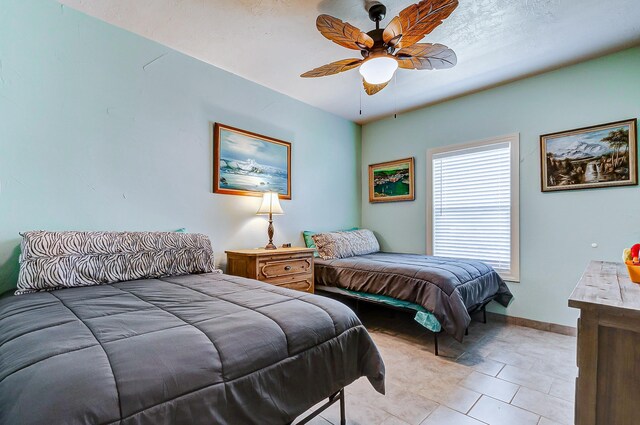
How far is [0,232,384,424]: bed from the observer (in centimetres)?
73

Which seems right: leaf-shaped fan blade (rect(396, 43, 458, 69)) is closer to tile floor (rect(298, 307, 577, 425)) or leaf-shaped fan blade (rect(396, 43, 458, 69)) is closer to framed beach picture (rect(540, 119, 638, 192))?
framed beach picture (rect(540, 119, 638, 192))

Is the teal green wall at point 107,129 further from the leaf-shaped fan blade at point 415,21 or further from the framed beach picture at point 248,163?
the leaf-shaped fan blade at point 415,21

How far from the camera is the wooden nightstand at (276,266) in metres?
2.62

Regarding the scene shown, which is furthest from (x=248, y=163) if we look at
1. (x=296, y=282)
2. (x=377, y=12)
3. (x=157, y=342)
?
(x=157, y=342)

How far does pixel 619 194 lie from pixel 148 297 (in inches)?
148

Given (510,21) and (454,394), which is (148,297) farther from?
(510,21)

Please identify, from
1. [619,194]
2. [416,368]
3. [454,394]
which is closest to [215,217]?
[416,368]

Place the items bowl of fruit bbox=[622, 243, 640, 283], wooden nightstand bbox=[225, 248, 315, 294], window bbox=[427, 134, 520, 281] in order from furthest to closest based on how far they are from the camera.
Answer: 1. window bbox=[427, 134, 520, 281]
2. wooden nightstand bbox=[225, 248, 315, 294]
3. bowl of fruit bbox=[622, 243, 640, 283]

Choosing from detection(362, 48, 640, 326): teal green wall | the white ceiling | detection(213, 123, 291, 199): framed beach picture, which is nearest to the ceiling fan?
the white ceiling

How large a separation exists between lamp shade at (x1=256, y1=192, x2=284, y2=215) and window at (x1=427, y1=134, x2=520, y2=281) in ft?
6.59

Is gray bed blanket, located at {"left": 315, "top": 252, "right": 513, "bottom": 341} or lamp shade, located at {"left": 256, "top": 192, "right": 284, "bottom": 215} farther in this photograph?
lamp shade, located at {"left": 256, "top": 192, "right": 284, "bottom": 215}

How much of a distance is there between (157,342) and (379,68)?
2105 millimetres

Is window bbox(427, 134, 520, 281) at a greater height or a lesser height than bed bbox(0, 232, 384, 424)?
greater

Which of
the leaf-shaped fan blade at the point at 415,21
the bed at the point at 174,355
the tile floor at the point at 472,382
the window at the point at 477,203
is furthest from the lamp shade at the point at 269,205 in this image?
the window at the point at 477,203
